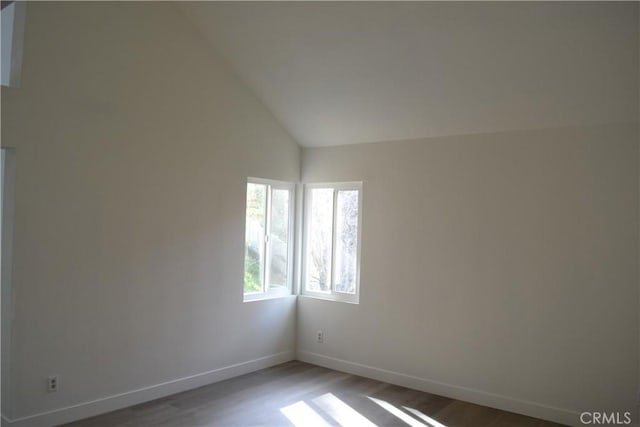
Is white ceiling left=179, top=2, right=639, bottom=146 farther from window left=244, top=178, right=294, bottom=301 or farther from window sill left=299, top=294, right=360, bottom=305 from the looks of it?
window sill left=299, top=294, right=360, bottom=305

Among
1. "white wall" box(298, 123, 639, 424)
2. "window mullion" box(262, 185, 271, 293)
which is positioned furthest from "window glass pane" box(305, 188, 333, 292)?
"window mullion" box(262, 185, 271, 293)

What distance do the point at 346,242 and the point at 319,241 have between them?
38 cm

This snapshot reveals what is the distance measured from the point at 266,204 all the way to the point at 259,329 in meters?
1.33

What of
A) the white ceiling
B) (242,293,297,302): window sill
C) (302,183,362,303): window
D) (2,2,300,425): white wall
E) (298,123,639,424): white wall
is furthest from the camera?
(302,183,362,303): window

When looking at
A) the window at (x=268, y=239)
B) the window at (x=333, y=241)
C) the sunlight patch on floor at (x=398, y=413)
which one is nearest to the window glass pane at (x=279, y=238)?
the window at (x=268, y=239)

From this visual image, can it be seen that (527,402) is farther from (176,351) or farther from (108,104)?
(108,104)

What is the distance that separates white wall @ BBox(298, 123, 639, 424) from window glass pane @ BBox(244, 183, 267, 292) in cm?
86

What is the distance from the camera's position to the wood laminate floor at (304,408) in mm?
3895

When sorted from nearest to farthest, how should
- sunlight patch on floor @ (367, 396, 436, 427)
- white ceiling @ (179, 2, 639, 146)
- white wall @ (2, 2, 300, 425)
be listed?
white ceiling @ (179, 2, 639, 146) < white wall @ (2, 2, 300, 425) < sunlight patch on floor @ (367, 396, 436, 427)

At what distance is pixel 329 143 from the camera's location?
18.0 feet

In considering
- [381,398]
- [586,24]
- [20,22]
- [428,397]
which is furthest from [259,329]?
[586,24]

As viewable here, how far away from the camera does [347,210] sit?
18.0 ft

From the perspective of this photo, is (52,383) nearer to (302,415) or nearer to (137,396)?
(137,396)

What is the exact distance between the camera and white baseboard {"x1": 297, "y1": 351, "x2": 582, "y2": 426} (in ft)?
13.1
